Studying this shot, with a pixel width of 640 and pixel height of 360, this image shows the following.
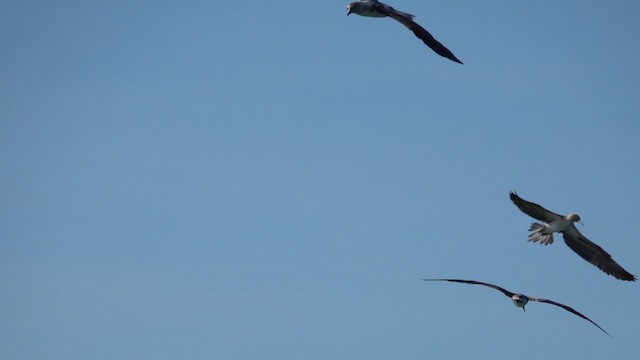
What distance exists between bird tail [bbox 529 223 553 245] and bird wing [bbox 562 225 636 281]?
3.63ft

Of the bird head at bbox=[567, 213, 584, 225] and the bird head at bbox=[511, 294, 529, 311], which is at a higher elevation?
the bird head at bbox=[567, 213, 584, 225]

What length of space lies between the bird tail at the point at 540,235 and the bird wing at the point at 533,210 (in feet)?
0.81

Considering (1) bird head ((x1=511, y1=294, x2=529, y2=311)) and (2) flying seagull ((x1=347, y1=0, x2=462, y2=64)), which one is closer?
(2) flying seagull ((x1=347, y1=0, x2=462, y2=64))

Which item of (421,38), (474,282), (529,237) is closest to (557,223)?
(529,237)

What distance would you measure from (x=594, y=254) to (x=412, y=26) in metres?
13.3

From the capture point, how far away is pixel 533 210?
34.6 meters

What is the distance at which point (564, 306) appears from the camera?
33.9 metres

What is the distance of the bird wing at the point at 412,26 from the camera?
26.5 meters

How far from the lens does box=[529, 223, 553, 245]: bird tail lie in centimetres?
3506

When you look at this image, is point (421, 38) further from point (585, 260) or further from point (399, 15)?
point (585, 260)

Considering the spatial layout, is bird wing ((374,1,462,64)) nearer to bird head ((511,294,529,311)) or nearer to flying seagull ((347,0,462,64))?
flying seagull ((347,0,462,64))

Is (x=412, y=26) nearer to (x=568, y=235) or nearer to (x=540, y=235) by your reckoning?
(x=540, y=235)

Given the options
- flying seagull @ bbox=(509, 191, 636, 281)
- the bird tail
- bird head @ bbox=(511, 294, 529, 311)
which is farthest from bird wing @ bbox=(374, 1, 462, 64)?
bird head @ bbox=(511, 294, 529, 311)

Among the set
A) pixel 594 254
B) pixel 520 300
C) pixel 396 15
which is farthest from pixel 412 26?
pixel 594 254
